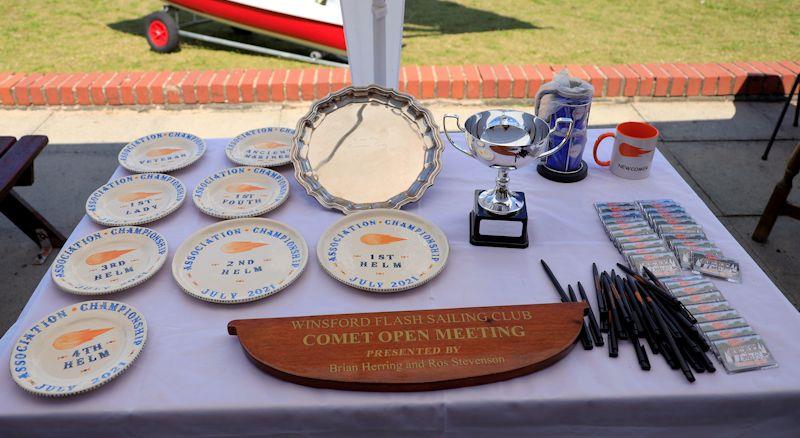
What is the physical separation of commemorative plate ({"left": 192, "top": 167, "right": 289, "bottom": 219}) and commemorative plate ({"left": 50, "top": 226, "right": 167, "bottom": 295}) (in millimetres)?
185

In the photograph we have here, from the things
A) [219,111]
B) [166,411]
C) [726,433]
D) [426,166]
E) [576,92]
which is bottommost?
[219,111]

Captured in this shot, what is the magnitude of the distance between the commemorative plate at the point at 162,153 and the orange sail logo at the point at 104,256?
16.1 inches

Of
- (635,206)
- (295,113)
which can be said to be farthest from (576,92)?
(295,113)

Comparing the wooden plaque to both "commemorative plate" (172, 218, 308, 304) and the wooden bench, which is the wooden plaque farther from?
the wooden bench

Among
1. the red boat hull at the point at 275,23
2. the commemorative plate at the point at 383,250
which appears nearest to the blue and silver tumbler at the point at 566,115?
the commemorative plate at the point at 383,250

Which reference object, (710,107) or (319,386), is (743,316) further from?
(710,107)

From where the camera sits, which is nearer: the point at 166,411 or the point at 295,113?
the point at 166,411

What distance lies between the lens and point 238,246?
139 centimetres

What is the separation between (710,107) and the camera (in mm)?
3785

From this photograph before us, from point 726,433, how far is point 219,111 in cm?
345

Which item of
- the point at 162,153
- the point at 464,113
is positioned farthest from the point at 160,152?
the point at 464,113

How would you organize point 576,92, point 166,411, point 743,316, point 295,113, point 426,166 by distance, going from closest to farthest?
point 166,411 < point 743,316 < point 576,92 < point 426,166 < point 295,113

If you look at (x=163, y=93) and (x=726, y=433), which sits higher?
(x=726, y=433)

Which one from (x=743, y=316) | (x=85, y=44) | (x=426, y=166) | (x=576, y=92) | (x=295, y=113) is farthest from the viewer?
(x=85, y=44)
